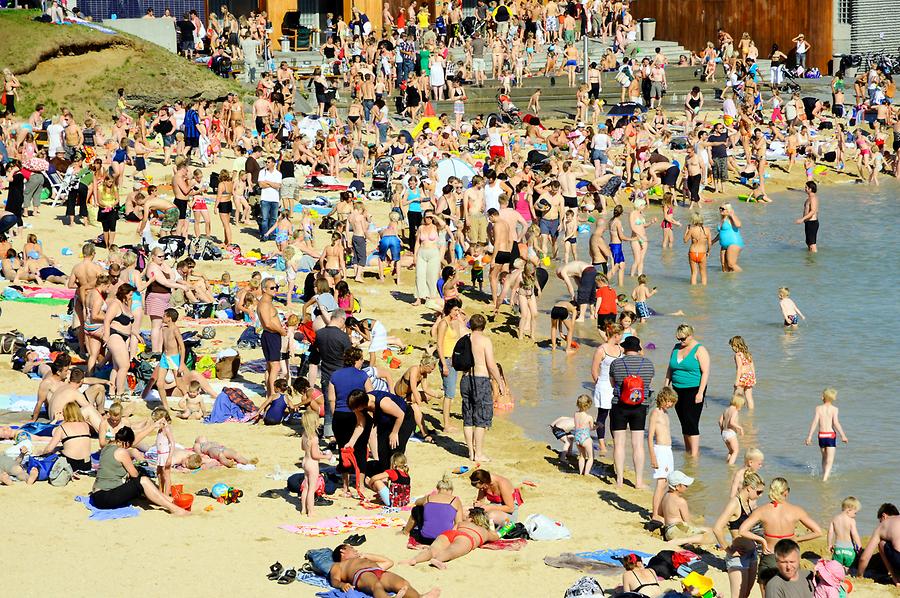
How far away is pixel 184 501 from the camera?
38.7 feet

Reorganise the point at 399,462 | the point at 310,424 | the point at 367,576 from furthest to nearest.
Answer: the point at 399,462 < the point at 310,424 < the point at 367,576

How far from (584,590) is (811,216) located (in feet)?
53.0

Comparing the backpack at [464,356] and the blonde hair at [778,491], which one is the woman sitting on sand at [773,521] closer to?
the blonde hair at [778,491]

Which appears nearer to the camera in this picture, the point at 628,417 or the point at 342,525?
the point at 342,525

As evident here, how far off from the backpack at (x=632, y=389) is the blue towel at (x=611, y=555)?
1806 millimetres

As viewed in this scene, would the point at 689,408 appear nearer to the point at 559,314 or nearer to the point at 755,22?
the point at 559,314

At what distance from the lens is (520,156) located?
30.3 m

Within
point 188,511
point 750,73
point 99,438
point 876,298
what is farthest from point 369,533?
point 750,73

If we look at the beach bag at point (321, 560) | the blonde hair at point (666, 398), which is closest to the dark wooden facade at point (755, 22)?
the blonde hair at point (666, 398)

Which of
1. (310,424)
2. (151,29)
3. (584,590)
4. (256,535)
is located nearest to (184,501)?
(256,535)

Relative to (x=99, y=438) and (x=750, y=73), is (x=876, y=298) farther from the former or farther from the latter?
(x=750, y=73)

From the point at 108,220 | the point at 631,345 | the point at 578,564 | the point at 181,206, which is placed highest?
the point at 181,206

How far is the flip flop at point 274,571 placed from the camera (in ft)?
34.1

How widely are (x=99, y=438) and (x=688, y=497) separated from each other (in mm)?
5591
